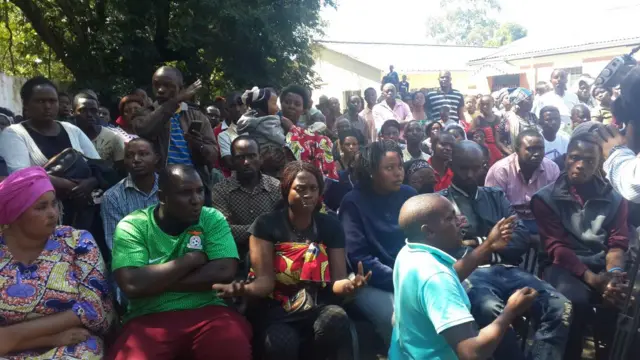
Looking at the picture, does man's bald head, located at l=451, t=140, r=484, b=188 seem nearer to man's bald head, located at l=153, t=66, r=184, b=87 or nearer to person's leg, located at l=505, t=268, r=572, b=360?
person's leg, located at l=505, t=268, r=572, b=360

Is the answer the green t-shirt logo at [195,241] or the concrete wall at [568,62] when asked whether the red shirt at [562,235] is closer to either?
the green t-shirt logo at [195,241]

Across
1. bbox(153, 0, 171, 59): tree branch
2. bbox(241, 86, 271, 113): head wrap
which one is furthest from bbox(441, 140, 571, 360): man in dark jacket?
bbox(153, 0, 171, 59): tree branch

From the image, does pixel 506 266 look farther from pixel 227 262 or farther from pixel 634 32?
pixel 634 32

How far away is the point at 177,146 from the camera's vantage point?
452 cm

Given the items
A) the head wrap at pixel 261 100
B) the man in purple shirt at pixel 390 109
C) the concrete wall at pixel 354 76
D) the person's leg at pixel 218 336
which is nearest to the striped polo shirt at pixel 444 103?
the man in purple shirt at pixel 390 109

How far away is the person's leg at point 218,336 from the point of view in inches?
118

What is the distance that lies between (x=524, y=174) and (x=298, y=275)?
2683 mm

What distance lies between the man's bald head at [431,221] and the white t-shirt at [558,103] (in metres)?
7.18

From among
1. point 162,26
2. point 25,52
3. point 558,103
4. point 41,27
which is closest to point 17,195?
point 558,103

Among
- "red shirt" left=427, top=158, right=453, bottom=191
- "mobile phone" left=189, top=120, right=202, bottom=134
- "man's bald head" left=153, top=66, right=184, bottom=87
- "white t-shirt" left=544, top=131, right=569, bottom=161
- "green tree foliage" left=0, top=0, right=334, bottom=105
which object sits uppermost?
"green tree foliage" left=0, top=0, right=334, bottom=105

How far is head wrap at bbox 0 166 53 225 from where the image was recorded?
2.89 m

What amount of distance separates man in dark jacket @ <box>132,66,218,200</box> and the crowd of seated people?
0.02 m

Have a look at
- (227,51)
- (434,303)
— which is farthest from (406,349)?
(227,51)

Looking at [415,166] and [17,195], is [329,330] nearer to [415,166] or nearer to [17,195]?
[17,195]
